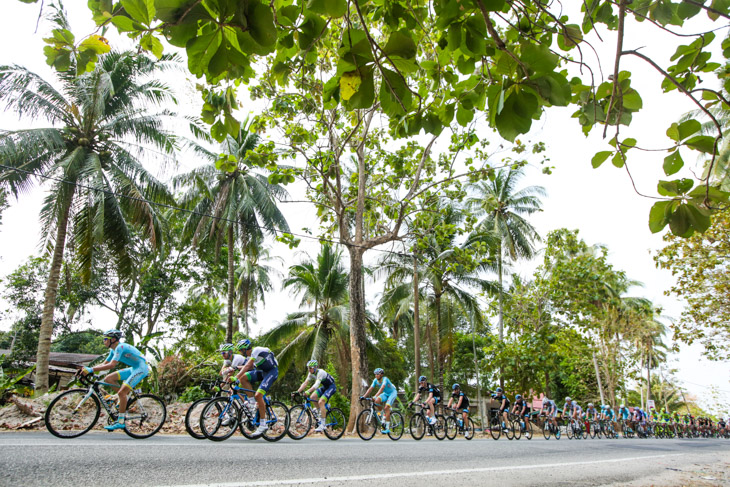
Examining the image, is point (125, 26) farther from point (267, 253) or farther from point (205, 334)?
point (267, 253)

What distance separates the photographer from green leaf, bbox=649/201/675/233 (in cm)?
156

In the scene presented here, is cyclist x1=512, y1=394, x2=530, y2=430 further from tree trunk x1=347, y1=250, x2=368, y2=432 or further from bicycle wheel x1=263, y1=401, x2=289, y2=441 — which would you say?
bicycle wheel x1=263, y1=401, x2=289, y2=441

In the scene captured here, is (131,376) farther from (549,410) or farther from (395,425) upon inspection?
(549,410)

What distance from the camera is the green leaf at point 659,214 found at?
5.13ft

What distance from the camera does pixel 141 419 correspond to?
20.8 feet

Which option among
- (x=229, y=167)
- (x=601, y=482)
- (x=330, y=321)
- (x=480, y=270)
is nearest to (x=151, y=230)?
(x=229, y=167)

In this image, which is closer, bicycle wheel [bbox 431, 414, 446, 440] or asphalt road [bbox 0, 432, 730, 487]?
asphalt road [bbox 0, 432, 730, 487]

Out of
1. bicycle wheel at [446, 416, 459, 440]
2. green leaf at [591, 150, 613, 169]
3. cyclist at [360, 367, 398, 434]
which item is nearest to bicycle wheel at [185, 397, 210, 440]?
cyclist at [360, 367, 398, 434]

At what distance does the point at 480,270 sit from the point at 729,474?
16506 mm

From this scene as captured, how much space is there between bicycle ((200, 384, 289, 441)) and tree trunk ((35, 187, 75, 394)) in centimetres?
669

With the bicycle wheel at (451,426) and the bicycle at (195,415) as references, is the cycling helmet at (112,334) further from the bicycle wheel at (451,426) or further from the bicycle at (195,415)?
the bicycle wheel at (451,426)

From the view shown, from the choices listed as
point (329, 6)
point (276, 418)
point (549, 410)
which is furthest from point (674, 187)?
point (549, 410)

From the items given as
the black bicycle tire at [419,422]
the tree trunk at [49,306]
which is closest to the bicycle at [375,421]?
the black bicycle tire at [419,422]

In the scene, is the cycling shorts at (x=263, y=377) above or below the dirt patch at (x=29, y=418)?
above
